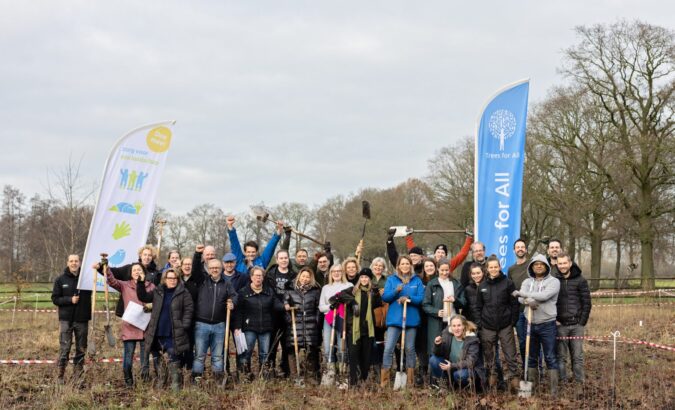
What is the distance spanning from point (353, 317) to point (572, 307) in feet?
8.85

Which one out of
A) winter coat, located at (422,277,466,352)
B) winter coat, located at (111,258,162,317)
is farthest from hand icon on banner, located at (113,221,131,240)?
winter coat, located at (422,277,466,352)

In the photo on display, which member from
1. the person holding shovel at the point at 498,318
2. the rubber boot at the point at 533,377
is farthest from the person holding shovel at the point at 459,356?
the rubber boot at the point at 533,377

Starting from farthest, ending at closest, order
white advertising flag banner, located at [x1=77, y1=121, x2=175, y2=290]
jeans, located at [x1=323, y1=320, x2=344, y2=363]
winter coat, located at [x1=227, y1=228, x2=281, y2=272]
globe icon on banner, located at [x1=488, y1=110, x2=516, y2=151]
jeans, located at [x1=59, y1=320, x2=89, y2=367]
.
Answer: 1. globe icon on banner, located at [x1=488, y1=110, x2=516, y2=151]
2. white advertising flag banner, located at [x1=77, y1=121, x2=175, y2=290]
3. winter coat, located at [x1=227, y1=228, x2=281, y2=272]
4. jeans, located at [x1=59, y1=320, x2=89, y2=367]
5. jeans, located at [x1=323, y1=320, x2=344, y2=363]

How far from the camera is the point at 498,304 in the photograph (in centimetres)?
813

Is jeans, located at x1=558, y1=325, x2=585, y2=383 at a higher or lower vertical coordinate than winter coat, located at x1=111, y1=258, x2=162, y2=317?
lower

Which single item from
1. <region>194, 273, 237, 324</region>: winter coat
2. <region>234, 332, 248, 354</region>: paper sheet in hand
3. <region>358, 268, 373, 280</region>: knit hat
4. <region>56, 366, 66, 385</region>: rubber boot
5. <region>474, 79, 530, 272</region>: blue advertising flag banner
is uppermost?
<region>474, 79, 530, 272</region>: blue advertising flag banner

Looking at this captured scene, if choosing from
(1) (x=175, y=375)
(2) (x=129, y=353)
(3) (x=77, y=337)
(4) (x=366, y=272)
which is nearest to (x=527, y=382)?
(4) (x=366, y=272)

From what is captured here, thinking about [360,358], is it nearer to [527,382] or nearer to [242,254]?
[527,382]

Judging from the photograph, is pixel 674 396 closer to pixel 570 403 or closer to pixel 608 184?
pixel 570 403

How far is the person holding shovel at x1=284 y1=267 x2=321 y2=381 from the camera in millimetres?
9047

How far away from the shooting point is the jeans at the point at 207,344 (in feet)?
28.0

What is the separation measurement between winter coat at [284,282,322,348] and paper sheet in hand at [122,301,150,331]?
1786 millimetres

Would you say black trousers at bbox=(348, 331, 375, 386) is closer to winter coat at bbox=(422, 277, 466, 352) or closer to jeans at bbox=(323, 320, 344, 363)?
jeans at bbox=(323, 320, 344, 363)

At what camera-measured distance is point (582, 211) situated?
2769cm
